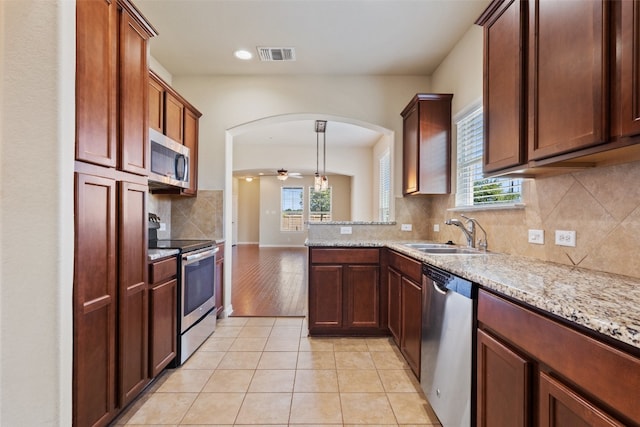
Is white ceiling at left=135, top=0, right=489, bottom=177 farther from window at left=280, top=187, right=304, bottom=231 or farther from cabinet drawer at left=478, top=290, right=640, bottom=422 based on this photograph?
window at left=280, top=187, right=304, bottom=231

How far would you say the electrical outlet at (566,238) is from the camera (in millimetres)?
1627

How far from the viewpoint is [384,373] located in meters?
2.38

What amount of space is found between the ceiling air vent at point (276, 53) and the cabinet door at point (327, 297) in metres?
2.24

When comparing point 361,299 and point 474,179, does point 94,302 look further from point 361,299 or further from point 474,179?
point 474,179

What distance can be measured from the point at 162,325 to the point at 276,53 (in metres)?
2.78

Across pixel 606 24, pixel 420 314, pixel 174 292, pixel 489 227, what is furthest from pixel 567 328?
pixel 174 292

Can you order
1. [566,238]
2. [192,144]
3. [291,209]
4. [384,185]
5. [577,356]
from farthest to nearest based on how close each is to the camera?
[291,209] < [384,185] < [192,144] < [566,238] < [577,356]

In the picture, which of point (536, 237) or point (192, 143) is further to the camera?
point (192, 143)

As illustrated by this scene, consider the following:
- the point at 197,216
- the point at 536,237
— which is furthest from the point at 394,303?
the point at 197,216

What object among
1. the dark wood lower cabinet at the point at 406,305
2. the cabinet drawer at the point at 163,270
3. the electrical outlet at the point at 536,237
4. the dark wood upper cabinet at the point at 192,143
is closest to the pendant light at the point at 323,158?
the dark wood upper cabinet at the point at 192,143

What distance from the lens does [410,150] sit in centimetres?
334

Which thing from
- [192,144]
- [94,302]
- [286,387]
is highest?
[192,144]

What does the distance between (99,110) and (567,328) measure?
2.21 meters

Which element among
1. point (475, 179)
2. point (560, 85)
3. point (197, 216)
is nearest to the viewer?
point (560, 85)
